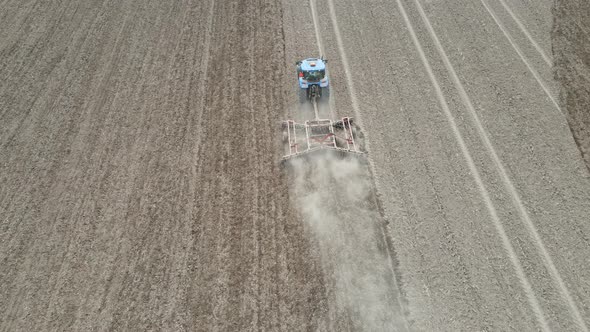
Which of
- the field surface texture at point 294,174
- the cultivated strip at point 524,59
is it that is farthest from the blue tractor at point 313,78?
the cultivated strip at point 524,59

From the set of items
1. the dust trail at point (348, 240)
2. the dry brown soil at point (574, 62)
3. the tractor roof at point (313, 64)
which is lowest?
the dust trail at point (348, 240)

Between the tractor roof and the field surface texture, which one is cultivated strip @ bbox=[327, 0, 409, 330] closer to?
the field surface texture

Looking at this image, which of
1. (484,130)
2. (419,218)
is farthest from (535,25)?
(419,218)

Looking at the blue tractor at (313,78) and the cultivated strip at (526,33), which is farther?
the cultivated strip at (526,33)

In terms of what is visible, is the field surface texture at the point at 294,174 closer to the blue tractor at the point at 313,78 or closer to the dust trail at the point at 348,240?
the dust trail at the point at 348,240

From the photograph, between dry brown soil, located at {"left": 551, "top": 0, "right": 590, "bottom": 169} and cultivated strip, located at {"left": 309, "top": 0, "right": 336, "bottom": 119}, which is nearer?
dry brown soil, located at {"left": 551, "top": 0, "right": 590, "bottom": 169}

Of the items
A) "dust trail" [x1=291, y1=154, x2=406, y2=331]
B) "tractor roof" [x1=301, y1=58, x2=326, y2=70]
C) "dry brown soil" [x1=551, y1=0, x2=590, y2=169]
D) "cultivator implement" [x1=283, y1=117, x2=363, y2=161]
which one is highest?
"tractor roof" [x1=301, y1=58, x2=326, y2=70]

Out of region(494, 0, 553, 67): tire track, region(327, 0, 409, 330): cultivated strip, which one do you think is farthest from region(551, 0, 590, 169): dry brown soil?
region(327, 0, 409, 330): cultivated strip

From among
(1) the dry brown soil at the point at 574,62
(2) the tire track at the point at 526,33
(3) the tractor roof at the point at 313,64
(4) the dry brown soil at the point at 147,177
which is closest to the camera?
(4) the dry brown soil at the point at 147,177

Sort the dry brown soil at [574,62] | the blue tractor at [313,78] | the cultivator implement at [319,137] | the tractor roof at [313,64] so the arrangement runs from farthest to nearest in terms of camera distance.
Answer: the tractor roof at [313,64] → the blue tractor at [313,78] → the dry brown soil at [574,62] → the cultivator implement at [319,137]

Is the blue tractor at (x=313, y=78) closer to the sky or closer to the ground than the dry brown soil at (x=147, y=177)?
closer to the sky

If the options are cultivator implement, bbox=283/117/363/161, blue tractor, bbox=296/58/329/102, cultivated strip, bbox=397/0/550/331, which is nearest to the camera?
cultivated strip, bbox=397/0/550/331
